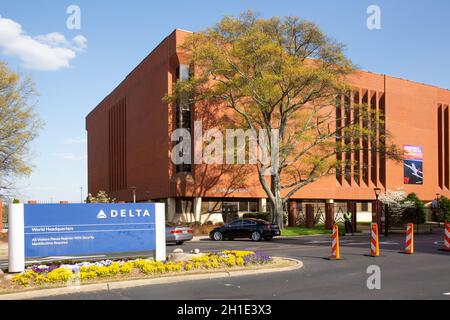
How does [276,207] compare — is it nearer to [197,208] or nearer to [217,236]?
[217,236]

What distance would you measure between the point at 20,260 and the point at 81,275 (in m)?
1.81

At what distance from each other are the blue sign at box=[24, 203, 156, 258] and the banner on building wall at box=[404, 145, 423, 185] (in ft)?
169

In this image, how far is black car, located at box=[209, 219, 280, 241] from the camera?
1132 inches

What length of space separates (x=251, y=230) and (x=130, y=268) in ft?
55.4

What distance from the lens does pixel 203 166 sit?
44.9 metres

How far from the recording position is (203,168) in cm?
4497

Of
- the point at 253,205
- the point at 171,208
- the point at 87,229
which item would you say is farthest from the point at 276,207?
the point at 87,229

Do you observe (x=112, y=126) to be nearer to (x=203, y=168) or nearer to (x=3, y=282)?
(x=203, y=168)

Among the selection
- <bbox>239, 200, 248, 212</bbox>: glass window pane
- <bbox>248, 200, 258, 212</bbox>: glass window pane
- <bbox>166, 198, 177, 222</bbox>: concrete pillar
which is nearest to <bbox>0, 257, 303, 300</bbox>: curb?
<bbox>166, 198, 177, 222</bbox>: concrete pillar

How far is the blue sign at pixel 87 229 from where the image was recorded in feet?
41.9

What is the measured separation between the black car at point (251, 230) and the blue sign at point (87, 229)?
49.1 ft

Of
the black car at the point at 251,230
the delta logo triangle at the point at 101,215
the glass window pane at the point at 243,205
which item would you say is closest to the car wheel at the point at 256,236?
the black car at the point at 251,230

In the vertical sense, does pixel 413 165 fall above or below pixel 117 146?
below

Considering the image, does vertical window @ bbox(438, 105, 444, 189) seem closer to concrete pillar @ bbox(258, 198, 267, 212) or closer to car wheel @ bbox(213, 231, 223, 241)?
concrete pillar @ bbox(258, 198, 267, 212)
